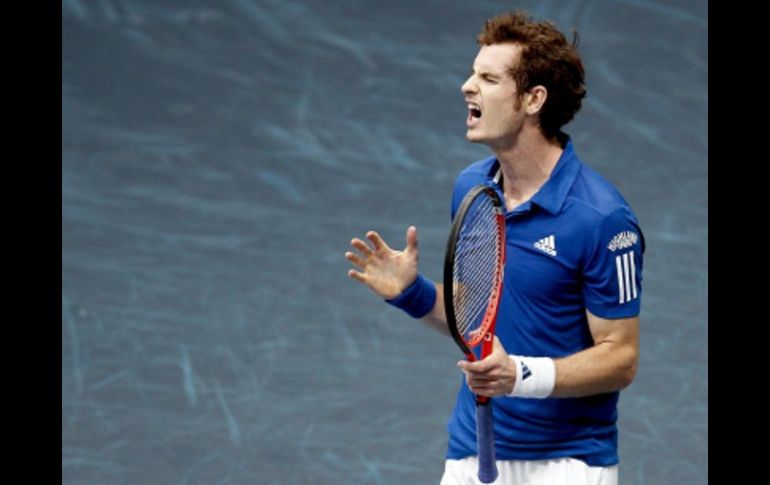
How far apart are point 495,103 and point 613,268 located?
0.52 m

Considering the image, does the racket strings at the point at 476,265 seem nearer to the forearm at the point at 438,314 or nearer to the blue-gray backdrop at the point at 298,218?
the forearm at the point at 438,314

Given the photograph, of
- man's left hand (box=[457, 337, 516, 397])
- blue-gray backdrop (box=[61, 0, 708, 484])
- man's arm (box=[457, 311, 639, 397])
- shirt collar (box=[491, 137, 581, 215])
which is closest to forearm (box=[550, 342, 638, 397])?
man's arm (box=[457, 311, 639, 397])

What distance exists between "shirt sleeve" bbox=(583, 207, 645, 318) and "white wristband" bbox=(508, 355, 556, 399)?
0.19 meters

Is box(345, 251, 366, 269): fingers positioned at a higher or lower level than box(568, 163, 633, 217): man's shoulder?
lower

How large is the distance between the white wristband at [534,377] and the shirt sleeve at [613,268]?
0.19 metres

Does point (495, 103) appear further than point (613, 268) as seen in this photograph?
Yes

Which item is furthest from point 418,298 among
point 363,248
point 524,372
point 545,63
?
point 545,63

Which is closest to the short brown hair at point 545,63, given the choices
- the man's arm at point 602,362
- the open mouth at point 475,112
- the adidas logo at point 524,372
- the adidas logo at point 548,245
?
the open mouth at point 475,112

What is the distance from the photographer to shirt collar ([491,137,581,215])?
13.3 feet

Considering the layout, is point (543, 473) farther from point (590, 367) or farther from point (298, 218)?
point (298, 218)

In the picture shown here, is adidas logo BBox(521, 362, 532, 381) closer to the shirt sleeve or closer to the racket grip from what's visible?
the racket grip

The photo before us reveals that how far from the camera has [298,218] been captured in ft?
22.2

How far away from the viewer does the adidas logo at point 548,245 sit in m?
4.03

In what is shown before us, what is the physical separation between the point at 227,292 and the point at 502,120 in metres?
2.61
